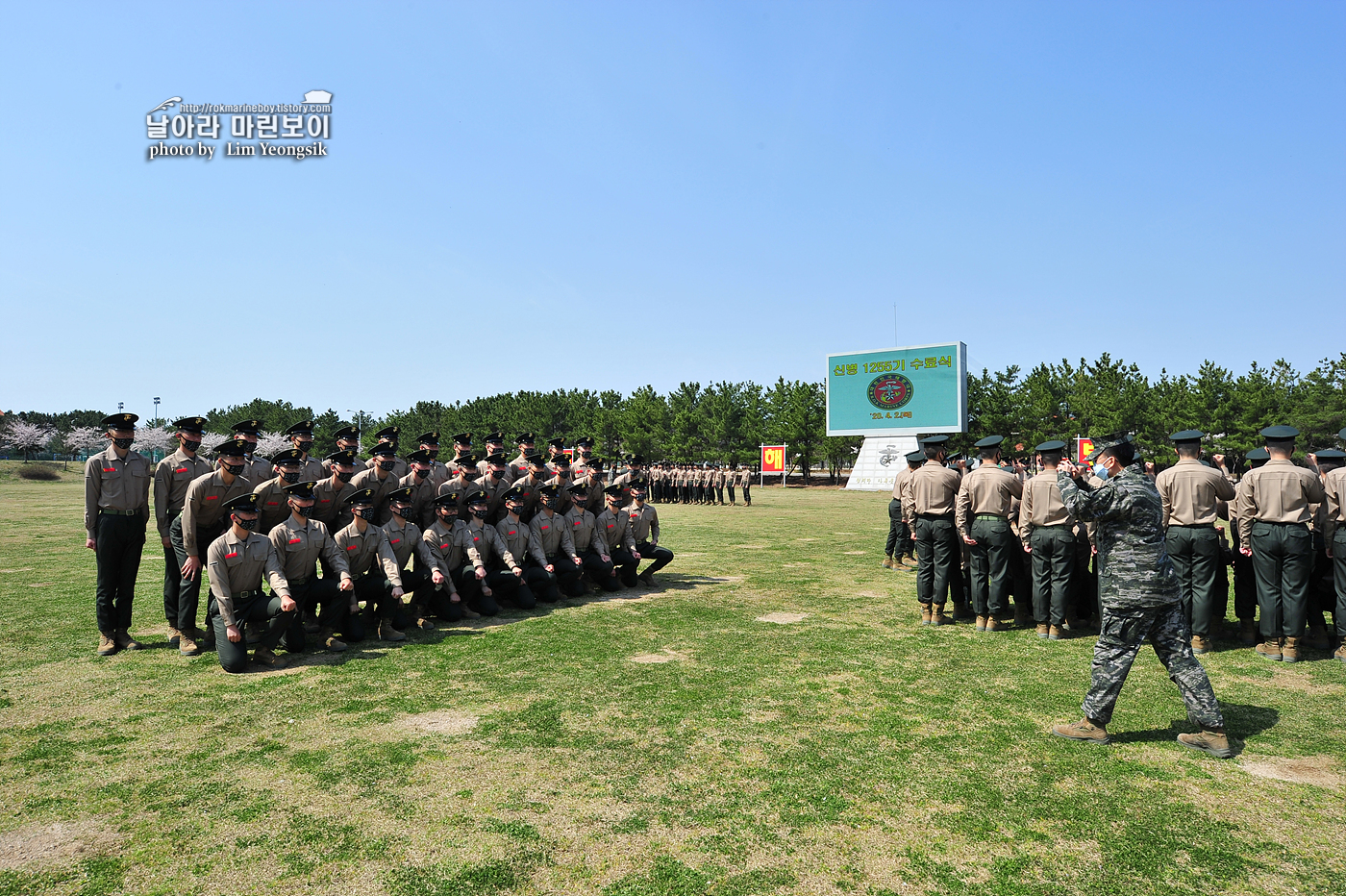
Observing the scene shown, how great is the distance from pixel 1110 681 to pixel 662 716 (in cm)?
296

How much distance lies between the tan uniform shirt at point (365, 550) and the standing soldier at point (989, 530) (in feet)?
20.3

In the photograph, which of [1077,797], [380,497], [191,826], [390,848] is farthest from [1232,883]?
[380,497]

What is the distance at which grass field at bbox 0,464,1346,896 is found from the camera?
11.0ft

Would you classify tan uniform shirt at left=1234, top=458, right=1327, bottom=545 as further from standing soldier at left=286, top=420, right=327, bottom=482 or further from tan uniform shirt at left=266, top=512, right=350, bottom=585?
standing soldier at left=286, top=420, right=327, bottom=482

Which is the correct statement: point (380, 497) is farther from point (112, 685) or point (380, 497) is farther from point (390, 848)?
point (390, 848)

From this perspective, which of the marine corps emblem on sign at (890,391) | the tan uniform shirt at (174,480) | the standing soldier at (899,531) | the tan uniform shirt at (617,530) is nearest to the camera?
the tan uniform shirt at (174,480)

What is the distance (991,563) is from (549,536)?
17.8 ft

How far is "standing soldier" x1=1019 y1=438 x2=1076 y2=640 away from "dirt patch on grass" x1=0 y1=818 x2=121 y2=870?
7684 mm

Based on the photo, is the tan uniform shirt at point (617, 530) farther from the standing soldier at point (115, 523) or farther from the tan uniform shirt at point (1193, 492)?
the tan uniform shirt at point (1193, 492)

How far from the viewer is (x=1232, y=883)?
10.5 feet

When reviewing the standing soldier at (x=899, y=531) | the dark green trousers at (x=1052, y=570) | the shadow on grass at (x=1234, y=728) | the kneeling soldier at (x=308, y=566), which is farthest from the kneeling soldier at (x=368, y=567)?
the standing soldier at (x=899, y=531)

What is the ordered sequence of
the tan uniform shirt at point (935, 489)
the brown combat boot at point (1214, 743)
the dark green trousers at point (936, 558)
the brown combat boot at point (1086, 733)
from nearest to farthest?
the brown combat boot at point (1214, 743) < the brown combat boot at point (1086, 733) < the dark green trousers at point (936, 558) < the tan uniform shirt at point (935, 489)

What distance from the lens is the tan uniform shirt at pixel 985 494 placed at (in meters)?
8.02

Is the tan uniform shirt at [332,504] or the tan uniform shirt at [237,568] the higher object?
the tan uniform shirt at [332,504]
